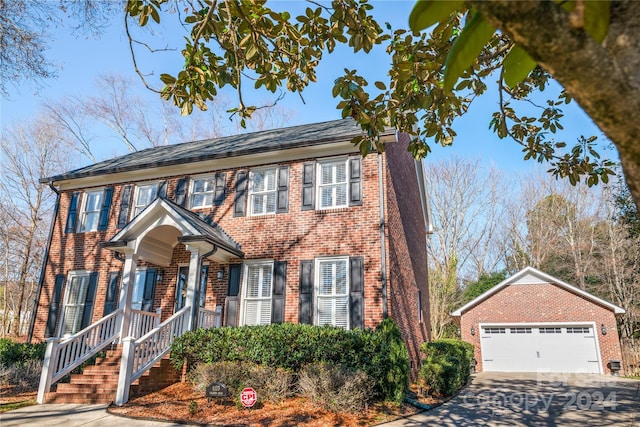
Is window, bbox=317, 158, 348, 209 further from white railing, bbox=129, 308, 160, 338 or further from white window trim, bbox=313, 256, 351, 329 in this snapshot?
white railing, bbox=129, 308, 160, 338

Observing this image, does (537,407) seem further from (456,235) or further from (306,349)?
(456,235)

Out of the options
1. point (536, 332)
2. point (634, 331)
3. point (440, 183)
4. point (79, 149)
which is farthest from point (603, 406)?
point (79, 149)

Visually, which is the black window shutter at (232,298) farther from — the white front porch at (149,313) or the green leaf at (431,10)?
the green leaf at (431,10)

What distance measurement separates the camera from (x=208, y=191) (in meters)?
12.9

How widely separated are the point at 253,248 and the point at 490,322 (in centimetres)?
1380

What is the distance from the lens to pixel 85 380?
29.9 ft

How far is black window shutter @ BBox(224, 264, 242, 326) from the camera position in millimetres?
11141

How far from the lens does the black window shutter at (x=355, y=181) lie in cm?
1103

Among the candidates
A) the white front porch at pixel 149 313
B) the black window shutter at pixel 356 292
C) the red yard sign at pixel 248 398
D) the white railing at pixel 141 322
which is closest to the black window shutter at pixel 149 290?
the white front porch at pixel 149 313

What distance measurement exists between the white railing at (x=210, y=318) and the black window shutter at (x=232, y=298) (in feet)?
0.58

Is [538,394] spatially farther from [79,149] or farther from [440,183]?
[79,149]

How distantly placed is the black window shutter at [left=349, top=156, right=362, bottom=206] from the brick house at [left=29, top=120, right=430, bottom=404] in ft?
0.09

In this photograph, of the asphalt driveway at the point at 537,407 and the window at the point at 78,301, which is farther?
the window at the point at 78,301

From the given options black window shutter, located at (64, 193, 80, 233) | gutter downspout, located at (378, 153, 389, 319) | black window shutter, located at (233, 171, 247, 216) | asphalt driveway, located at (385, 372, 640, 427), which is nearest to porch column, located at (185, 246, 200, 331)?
black window shutter, located at (233, 171, 247, 216)
